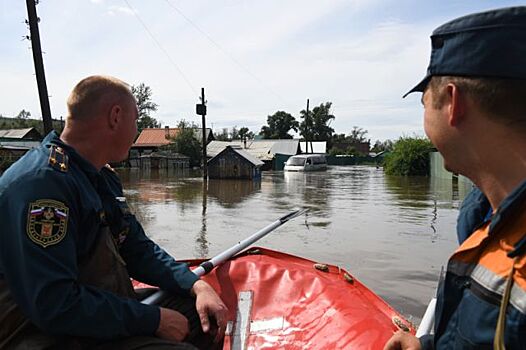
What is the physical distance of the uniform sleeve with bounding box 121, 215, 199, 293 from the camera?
2391 millimetres

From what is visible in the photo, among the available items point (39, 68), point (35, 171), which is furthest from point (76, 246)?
point (39, 68)

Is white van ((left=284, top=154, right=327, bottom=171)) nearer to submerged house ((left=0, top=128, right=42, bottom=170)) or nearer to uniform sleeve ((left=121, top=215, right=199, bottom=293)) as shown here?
submerged house ((left=0, top=128, right=42, bottom=170))

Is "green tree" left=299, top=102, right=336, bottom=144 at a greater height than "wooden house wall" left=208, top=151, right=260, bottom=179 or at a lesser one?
greater

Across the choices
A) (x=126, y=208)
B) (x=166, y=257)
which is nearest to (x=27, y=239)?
(x=126, y=208)

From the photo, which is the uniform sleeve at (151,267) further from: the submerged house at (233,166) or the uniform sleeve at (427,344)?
the submerged house at (233,166)

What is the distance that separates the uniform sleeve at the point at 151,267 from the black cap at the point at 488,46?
1.74 metres

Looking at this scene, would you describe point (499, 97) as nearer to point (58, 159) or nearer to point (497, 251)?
point (497, 251)

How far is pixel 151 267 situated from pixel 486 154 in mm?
1826

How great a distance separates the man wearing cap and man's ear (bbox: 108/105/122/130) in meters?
1.29

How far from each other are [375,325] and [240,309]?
849 mm

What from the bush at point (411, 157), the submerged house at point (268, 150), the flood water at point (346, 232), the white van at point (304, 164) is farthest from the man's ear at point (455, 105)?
the submerged house at point (268, 150)

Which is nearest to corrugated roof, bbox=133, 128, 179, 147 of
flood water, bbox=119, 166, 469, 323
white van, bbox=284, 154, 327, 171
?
white van, bbox=284, 154, 327, 171

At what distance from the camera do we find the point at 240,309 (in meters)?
Answer: 2.68

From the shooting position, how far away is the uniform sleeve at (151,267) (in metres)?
2.39
